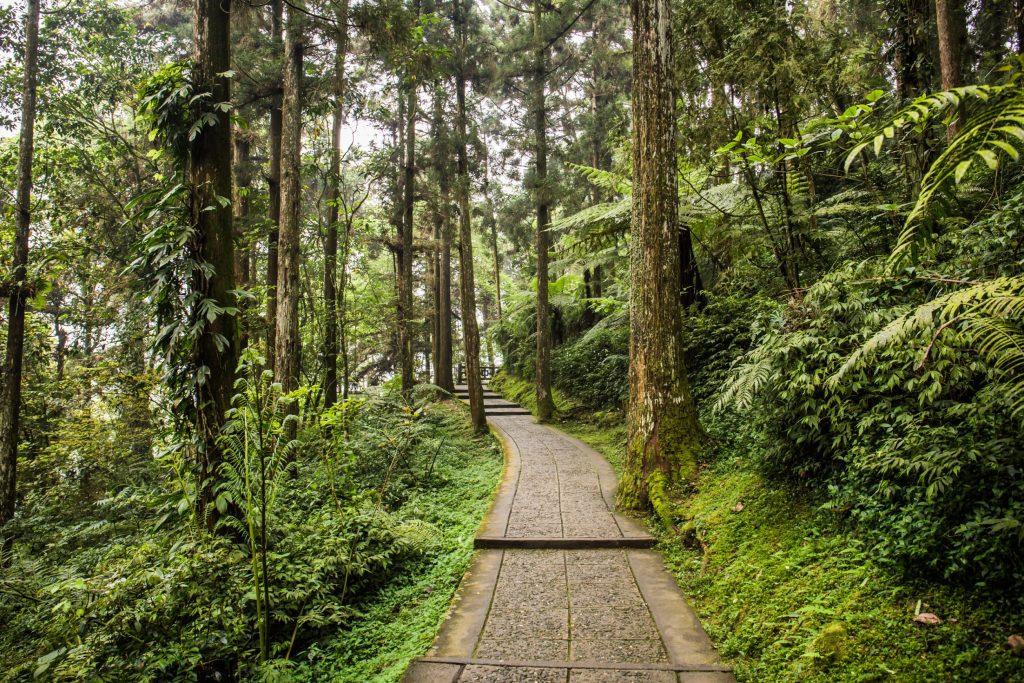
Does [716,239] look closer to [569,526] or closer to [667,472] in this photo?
[667,472]

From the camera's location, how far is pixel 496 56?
13.5 m

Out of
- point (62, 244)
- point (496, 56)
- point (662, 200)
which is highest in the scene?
point (496, 56)

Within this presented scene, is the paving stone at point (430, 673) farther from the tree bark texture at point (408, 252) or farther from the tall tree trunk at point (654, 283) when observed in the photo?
the tree bark texture at point (408, 252)

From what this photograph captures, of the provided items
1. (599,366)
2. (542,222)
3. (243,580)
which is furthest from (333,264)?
(243,580)

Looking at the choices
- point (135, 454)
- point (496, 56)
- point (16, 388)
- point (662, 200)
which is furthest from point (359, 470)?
point (496, 56)

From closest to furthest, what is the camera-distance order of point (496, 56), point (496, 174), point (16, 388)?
point (16, 388)
point (496, 56)
point (496, 174)

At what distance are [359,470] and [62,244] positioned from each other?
7.14 meters

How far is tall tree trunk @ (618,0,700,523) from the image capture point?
5.51m

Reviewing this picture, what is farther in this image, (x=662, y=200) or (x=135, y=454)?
(x=135, y=454)

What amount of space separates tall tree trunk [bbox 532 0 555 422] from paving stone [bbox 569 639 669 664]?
964cm

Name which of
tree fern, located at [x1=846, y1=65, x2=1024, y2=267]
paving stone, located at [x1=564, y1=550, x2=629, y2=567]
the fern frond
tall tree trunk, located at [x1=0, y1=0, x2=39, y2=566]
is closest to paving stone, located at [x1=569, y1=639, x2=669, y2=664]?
paving stone, located at [x1=564, y1=550, x2=629, y2=567]

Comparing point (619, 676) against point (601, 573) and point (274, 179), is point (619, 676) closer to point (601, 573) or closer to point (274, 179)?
point (601, 573)

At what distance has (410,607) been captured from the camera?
403 centimetres

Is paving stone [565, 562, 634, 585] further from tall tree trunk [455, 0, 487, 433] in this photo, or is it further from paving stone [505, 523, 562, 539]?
tall tree trunk [455, 0, 487, 433]
